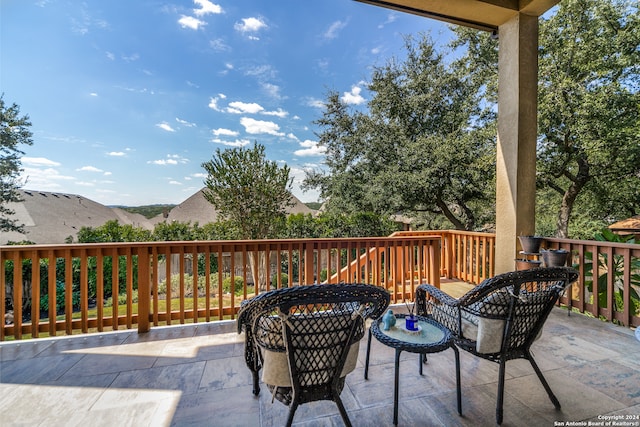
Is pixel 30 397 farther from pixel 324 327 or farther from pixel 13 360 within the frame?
pixel 324 327

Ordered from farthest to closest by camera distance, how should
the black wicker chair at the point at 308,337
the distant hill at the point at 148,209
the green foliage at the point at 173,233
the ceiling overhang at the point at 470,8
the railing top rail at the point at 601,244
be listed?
1. the distant hill at the point at 148,209
2. the green foliage at the point at 173,233
3. the ceiling overhang at the point at 470,8
4. the railing top rail at the point at 601,244
5. the black wicker chair at the point at 308,337

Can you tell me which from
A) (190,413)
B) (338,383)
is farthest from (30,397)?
(338,383)

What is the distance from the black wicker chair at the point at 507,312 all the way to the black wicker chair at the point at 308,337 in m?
0.64

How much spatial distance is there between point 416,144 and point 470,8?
5.51 meters

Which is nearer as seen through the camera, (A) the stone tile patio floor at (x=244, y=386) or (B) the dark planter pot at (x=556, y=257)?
(A) the stone tile patio floor at (x=244, y=386)

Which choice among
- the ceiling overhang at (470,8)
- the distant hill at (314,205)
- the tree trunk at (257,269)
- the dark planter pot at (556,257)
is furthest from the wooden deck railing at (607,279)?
the distant hill at (314,205)

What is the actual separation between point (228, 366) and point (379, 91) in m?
9.57

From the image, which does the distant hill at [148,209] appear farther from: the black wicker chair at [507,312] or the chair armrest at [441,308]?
the black wicker chair at [507,312]

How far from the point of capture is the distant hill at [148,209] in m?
9.91

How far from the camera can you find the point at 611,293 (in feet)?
9.77

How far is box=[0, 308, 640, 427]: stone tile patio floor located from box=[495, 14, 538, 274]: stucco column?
1.35 meters

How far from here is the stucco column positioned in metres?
3.31

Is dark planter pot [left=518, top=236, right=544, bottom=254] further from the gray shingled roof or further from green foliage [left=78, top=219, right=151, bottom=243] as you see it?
green foliage [left=78, top=219, right=151, bottom=243]

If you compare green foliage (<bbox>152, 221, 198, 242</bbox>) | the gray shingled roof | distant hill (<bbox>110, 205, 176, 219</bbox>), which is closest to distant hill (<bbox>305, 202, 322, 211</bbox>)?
the gray shingled roof
